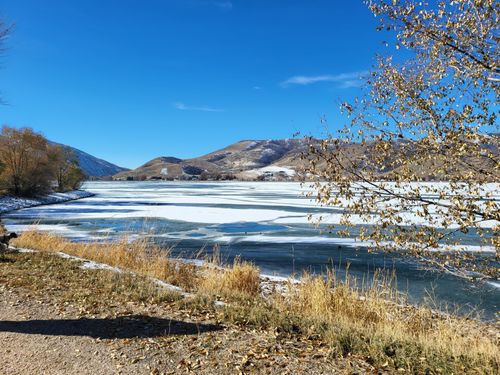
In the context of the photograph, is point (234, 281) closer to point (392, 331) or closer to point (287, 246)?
point (392, 331)

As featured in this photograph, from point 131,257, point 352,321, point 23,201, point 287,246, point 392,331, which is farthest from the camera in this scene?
Answer: point 23,201

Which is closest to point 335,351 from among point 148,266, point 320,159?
point 320,159

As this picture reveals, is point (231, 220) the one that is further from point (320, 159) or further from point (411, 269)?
point (320, 159)

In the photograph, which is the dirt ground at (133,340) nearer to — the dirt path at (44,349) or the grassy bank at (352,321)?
the dirt path at (44,349)

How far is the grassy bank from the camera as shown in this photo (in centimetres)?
553

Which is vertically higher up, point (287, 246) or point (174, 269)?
point (174, 269)

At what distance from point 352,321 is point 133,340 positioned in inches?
167

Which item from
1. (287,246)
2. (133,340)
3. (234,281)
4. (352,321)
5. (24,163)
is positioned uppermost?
(24,163)

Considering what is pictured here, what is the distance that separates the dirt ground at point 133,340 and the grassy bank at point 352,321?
338mm

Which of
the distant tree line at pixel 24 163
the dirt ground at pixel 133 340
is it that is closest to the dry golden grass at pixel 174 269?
the dirt ground at pixel 133 340

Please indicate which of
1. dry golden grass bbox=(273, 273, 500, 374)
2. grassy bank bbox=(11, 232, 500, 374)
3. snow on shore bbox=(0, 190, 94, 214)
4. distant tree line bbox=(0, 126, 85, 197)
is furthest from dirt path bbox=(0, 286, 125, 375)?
distant tree line bbox=(0, 126, 85, 197)

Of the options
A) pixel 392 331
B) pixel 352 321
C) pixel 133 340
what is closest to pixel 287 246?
pixel 352 321

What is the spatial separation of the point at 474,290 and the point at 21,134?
58.6 m

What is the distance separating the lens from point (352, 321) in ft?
26.0
